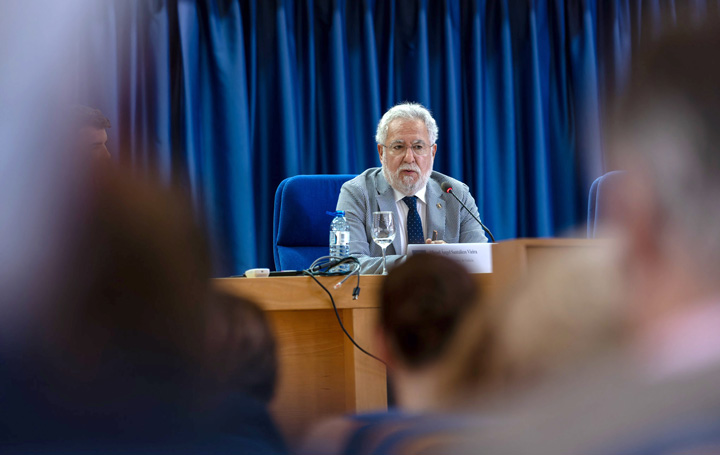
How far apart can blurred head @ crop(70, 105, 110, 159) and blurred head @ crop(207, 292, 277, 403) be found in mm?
118

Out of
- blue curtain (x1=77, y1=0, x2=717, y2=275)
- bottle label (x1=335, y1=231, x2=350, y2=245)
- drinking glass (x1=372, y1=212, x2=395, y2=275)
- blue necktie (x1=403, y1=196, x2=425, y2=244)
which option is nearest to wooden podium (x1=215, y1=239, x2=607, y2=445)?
drinking glass (x1=372, y1=212, x2=395, y2=275)

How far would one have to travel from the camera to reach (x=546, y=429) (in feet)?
1.06

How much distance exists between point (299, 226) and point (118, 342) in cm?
197

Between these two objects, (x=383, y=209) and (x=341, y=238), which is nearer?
(x=341, y=238)

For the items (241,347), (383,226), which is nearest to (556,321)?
(241,347)

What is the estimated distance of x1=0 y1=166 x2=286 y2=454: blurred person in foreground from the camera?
0.34 metres

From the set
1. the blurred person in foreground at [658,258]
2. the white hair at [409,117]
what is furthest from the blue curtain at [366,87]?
the blurred person in foreground at [658,258]

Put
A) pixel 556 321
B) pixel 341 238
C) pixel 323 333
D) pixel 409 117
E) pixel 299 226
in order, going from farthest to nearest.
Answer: pixel 409 117 → pixel 299 226 → pixel 341 238 → pixel 323 333 → pixel 556 321

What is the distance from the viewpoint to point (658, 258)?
0.35m

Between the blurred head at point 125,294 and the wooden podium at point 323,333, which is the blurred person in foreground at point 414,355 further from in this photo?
the wooden podium at point 323,333

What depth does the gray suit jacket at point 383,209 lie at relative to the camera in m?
2.36

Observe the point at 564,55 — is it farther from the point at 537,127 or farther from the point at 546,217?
the point at 546,217

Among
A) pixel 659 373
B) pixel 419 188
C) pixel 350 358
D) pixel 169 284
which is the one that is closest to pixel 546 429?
pixel 659 373

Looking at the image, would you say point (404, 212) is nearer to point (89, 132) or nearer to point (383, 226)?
point (383, 226)
